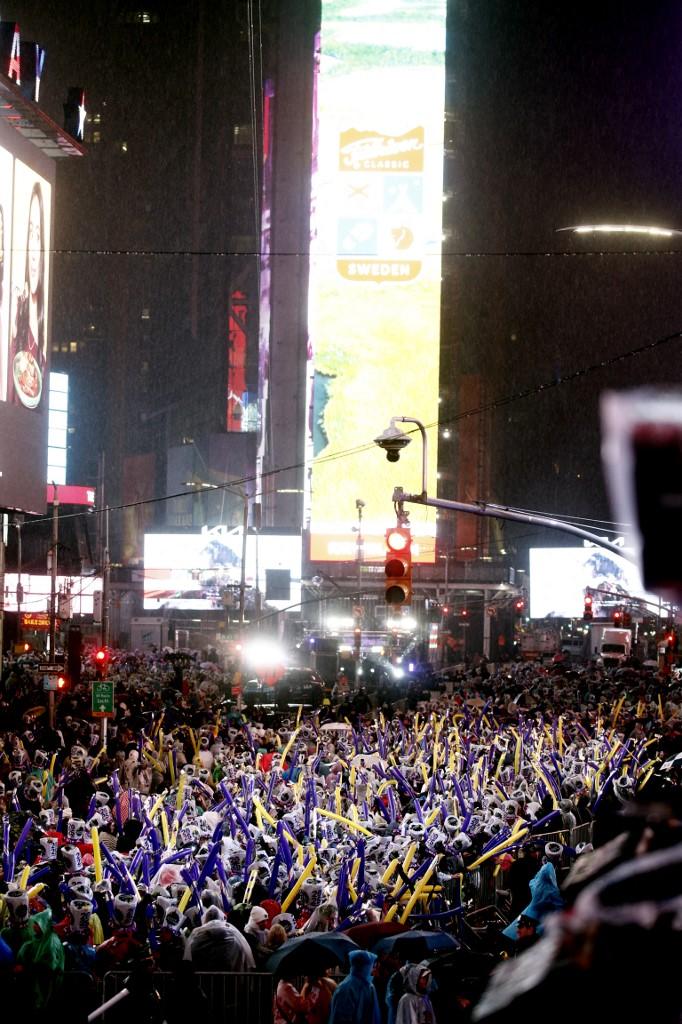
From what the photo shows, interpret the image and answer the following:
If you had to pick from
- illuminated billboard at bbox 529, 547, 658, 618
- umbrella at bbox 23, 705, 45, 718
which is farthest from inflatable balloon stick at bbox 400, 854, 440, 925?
illuminated billboard at bbox 529, 547, 658, 618

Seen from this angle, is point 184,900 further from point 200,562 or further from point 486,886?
point 200,562

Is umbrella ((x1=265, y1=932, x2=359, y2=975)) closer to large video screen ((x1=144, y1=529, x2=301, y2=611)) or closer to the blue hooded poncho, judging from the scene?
the blue hooded poncho

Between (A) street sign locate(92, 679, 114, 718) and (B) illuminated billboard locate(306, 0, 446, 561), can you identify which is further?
(B) illuminated billboard locate(306, 0, 446, 561)

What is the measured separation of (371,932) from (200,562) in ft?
240

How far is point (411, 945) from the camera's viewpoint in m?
9.29

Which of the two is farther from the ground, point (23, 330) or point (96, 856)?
point (23, 330)

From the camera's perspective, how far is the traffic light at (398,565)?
1633cm

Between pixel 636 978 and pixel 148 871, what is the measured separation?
1056 cm

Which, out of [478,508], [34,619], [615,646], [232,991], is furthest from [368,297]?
[232,991]

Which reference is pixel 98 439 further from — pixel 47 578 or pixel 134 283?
pixel 47 578

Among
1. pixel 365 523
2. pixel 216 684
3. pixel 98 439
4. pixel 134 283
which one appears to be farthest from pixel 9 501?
pixel 134 283

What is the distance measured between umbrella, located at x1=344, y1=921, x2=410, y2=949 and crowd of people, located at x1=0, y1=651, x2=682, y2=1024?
0.02m

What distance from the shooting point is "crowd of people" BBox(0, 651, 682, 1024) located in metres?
2.12

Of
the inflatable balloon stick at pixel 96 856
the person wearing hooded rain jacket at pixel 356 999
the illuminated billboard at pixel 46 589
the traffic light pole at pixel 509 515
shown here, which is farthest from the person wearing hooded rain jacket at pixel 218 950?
the illuminated billboard at pixel 46 589
